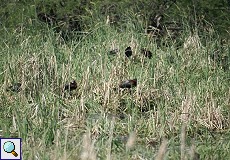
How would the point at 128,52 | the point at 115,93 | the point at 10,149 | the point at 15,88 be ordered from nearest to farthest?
the point at 10,149
the point at 15,88
the point at 115,93
the point at 128,52

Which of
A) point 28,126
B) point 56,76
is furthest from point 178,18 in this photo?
point 28,126

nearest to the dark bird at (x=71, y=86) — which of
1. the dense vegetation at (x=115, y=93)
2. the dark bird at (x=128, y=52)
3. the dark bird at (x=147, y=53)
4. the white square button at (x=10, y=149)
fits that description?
the dense vegetation at (x=115, y=93)

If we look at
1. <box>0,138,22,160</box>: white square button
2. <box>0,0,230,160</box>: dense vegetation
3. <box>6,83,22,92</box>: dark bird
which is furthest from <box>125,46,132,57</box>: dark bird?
<box>0,138,22,160</box>: white square button

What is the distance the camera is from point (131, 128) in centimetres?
430

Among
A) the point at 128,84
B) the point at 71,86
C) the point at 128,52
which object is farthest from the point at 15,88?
the point at 128,52

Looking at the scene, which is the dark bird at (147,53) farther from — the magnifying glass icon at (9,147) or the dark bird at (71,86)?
the magnifying glass icon at (9,147)

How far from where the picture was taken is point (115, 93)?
4.95 m

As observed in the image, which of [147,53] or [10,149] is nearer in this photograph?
[10,149]

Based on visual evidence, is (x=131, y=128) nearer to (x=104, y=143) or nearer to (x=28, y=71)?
(x=104, y=143)

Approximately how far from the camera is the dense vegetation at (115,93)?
153 inches

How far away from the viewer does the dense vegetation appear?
3881 mm

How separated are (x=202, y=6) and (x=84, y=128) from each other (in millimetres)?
3771

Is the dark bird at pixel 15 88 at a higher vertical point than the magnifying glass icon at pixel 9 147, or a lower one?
lower

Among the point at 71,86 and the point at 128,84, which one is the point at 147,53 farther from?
the point at 71,86
